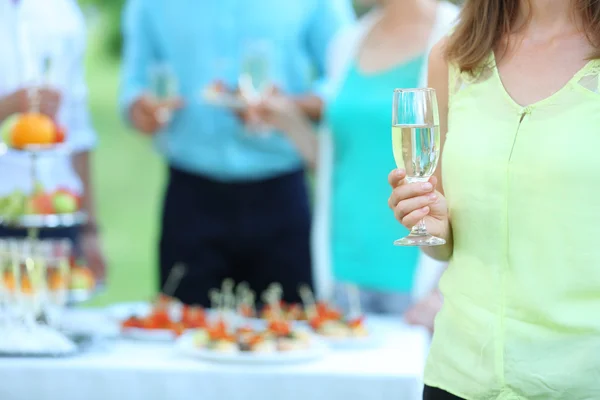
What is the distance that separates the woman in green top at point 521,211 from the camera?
5.28ft

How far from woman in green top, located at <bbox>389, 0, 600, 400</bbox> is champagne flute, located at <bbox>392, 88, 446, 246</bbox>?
3 centimetres

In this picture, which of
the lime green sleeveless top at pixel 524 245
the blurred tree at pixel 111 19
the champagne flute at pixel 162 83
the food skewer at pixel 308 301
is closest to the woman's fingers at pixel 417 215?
the lime green sleeveless top at pixel 524 245

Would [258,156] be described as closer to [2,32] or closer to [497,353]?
[2,32]

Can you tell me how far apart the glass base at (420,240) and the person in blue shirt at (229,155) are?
215 centimetres

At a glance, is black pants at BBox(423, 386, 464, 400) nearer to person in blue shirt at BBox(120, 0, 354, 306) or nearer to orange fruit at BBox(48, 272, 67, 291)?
orange fruit at BBox(48, 272, 67, 291)

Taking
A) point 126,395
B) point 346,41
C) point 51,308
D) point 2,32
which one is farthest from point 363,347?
point 2,32

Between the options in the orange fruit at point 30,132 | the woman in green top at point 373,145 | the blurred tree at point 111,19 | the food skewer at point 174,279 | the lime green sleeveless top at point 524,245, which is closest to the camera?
the lime green sleeveless top at point 524,245

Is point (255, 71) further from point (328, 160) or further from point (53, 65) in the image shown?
point (53, 65)

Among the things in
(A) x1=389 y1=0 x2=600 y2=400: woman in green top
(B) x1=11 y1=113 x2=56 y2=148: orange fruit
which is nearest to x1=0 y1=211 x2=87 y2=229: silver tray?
(B) x1=11 y1=113 x2=56 y2=148: orange fruit

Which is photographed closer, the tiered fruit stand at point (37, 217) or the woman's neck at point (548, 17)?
the woman's neck at point (548, 17)

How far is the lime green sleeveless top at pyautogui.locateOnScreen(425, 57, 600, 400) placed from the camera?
160 centimetres

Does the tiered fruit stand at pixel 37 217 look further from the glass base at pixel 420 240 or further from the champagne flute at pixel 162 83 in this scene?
the glass base at pixel 420 240

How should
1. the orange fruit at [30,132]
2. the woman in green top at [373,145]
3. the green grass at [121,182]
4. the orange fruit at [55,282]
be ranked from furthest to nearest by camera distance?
the green grass at [121,182] < the woman in green top at [373,145] < the orange fruit at [55,282] < the orange fruit at [30,132]

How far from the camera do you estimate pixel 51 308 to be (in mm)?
3057
